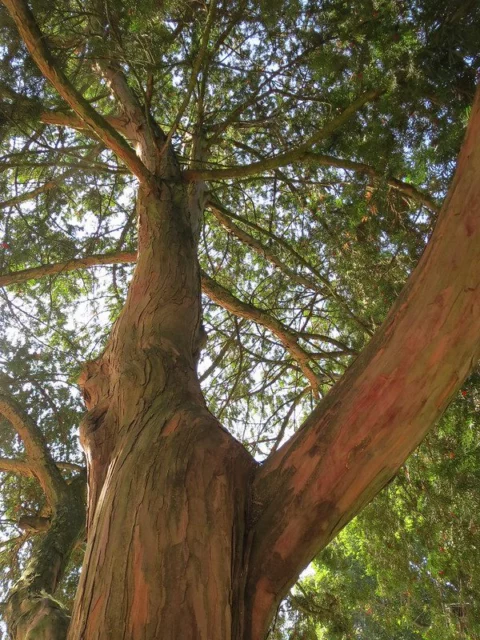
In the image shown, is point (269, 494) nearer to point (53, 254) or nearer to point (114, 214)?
point (53, 254)

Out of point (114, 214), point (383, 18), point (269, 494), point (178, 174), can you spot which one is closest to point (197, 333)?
point (269, 494)

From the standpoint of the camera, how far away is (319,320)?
6.36m

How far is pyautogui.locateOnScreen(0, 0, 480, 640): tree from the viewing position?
1531 mm

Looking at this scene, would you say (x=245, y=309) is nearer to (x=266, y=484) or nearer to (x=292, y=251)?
(x=292, y=251)

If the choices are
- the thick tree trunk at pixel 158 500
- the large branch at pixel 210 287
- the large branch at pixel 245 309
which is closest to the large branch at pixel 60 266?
the large branch at pixel 210 287

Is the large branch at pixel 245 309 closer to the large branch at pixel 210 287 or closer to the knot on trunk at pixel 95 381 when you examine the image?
the large branch at pixel 210 287

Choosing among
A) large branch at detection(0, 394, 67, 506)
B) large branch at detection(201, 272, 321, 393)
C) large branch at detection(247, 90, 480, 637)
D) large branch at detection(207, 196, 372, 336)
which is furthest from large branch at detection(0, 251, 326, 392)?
large branch at detection(247, 90, 480, 637)

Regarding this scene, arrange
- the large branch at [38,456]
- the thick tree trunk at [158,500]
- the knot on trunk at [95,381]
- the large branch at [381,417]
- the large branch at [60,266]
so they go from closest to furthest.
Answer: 1. the thick tree trunk at [158,500]
2. the large branch at [381,417]
3. the knot on trunk at [95,381]
4. the large branch at [38,456]
5. the large branch at [60,266]

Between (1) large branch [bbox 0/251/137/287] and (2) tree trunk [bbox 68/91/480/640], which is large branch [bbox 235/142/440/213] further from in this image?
(2) tree trunk [bbox 68/91/480/640]

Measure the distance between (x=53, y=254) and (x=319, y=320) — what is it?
9.95 ft

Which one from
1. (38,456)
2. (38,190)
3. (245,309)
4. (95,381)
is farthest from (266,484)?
(38,190)

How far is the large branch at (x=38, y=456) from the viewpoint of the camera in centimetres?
354

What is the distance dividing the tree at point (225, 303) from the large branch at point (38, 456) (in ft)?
0.05

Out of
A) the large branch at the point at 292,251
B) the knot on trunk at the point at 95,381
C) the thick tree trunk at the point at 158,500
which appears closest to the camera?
the thick tree trunk at the point at 158,500
